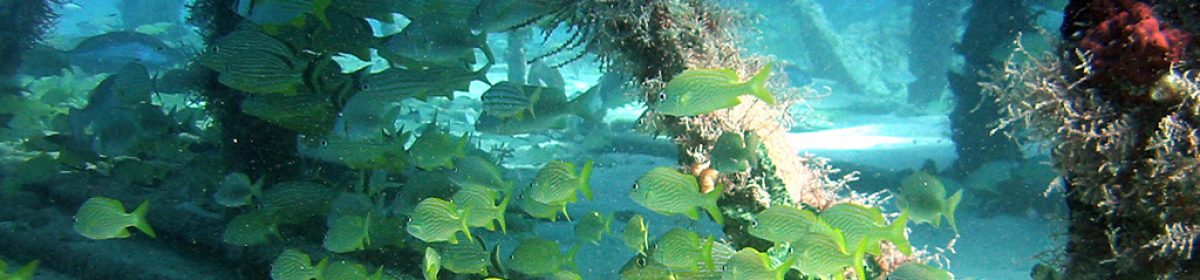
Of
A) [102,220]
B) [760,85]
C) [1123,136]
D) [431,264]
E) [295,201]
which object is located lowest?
[102,220]

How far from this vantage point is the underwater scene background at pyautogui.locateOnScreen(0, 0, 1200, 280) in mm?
2461

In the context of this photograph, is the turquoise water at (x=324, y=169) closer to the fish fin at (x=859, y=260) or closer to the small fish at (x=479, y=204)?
the small fish at (x=479, y=204)

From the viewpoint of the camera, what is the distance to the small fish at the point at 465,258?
436 centimetres

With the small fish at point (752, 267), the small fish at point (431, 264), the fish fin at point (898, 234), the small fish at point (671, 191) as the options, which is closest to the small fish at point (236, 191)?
the small fish at point (431, 264)

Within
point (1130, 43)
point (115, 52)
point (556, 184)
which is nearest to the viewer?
point (1130, 43)

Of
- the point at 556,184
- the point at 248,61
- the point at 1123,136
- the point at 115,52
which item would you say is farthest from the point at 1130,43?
the point at 115,52

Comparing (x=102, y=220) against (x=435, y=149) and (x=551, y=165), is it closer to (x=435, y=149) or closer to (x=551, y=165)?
(x=435, y=149)

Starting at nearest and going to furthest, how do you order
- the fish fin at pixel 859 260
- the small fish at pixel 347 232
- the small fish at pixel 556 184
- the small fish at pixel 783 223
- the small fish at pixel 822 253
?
1. the fish fin at pixel 859 260
2. the small fish at pixel 822 253
3. the small fish at pixel 783 223
4. the small fish at pixel 556 184
5. the small fish at pixel 347 232

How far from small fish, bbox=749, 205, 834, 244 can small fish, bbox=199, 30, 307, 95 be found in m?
3.33

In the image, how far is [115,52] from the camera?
10500mm

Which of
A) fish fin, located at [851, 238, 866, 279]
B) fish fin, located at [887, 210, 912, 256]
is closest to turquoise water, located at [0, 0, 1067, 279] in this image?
fish fin, located at [887, 210, 912, 256]

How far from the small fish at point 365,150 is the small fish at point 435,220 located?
1091 mm

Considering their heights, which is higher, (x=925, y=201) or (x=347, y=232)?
(x=925, y=201)

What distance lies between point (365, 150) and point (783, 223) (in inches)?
126
